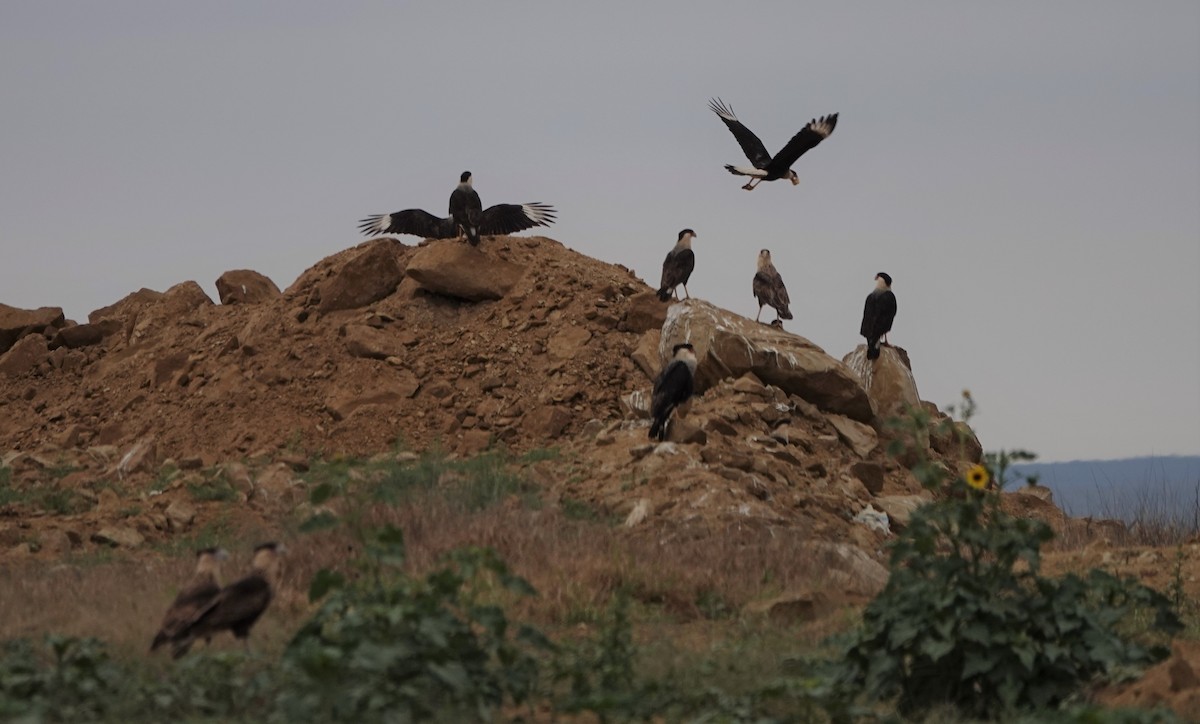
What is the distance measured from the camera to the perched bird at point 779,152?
755 inches

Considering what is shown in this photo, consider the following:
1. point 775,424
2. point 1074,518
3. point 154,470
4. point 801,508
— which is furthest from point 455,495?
point 1074,518

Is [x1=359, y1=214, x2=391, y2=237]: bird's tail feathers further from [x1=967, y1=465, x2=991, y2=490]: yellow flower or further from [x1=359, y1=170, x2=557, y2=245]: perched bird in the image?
[x1=967, y1=465, x2=991, y2=490]: yellow flower

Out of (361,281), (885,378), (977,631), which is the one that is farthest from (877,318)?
(977,631)

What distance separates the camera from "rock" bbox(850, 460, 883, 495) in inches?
680

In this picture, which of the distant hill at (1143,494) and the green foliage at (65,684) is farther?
the distant hill at (1143,494)

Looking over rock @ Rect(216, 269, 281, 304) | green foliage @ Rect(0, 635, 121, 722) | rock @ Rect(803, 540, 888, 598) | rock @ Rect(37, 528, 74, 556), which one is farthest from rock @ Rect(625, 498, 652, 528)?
rock @ Rect(216, 269, 281, 304)

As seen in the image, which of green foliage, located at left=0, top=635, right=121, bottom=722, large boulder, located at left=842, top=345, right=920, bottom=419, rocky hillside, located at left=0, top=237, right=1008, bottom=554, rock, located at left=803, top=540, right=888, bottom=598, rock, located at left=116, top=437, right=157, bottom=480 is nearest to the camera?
green foliage, located at left=0, top=635, right=121, bottom=722

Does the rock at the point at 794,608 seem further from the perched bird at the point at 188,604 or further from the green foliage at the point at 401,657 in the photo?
the perched bird at the point at 188,604

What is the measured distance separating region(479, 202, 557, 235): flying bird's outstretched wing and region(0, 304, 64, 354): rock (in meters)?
7.88

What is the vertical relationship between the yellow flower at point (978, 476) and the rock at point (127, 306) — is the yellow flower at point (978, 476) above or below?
below

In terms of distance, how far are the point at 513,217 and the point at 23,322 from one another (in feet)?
28.2

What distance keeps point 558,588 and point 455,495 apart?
3.85 meters

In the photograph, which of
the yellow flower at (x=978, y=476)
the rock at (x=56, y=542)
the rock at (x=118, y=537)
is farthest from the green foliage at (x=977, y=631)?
the rock at (x=56, y=542)

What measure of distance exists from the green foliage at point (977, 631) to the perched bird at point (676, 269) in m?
12.3
